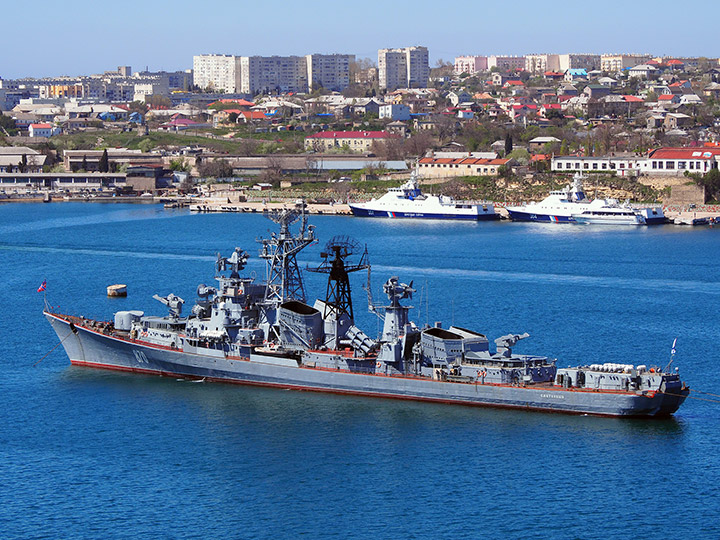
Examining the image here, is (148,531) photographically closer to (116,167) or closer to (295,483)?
(295,483)

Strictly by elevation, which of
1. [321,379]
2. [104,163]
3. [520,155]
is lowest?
[321,379]

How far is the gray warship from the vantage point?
31406mm

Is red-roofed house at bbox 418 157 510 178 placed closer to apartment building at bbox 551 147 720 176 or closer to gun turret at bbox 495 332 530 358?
apartment building at bbox 551 147 720 176

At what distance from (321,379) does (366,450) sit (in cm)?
523

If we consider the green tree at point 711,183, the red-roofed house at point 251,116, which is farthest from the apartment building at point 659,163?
the red-roofed house at point 251,116

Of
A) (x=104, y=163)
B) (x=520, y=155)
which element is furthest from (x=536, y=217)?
(x=104, y=163)

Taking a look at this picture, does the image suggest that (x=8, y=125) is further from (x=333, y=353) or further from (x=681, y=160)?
(x=333, y=353)

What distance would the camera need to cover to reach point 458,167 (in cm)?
9844

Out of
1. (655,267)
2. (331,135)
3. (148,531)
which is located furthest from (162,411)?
(331,135)

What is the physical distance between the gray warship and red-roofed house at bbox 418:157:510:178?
59.2 metres

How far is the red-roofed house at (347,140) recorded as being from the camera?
120 meters

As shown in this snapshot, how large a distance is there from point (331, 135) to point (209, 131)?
21.3 meters

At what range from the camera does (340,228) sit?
77188 millimetres

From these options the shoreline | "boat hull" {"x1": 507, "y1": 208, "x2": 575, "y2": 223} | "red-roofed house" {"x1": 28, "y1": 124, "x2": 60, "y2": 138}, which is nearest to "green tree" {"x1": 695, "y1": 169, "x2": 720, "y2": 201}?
the shoreline
